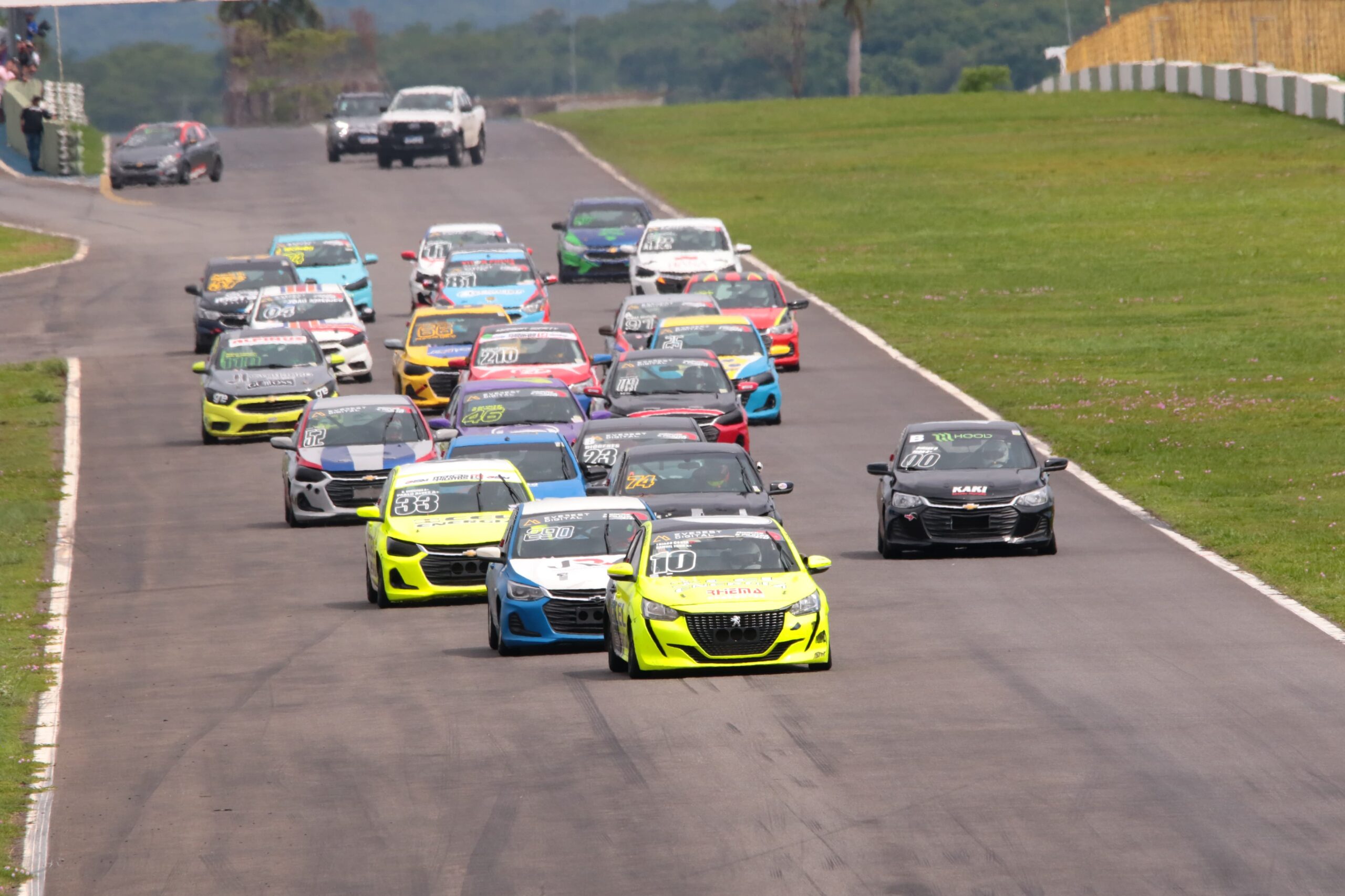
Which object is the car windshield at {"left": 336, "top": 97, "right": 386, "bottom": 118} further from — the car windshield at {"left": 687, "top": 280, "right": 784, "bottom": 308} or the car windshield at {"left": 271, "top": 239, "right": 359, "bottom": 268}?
the car windshield at {"left": 687, "top": 280, "right": 784, "bottom": 308}

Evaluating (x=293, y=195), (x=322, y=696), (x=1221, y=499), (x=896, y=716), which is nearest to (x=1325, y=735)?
(x=896, y=716)

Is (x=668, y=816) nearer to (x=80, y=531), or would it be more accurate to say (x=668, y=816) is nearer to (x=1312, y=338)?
(x=80, y=531)

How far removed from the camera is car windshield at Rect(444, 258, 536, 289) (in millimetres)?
A: 46094

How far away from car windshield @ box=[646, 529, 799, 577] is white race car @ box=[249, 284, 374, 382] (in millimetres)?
22193

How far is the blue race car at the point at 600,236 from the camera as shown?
5469cm

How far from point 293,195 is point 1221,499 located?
46522 millimetres

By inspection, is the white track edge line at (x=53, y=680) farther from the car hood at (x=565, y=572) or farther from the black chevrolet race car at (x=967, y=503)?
the black chevrolet race car at (x=967, y=503)

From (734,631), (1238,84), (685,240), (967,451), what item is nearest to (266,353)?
(685,240)

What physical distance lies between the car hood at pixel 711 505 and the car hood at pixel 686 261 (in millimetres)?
22713

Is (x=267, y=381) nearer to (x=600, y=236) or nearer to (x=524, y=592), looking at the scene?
(x=524, y=592)

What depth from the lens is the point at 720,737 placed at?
1717 cm

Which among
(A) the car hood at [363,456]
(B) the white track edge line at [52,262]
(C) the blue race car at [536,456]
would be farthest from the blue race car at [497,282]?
(B) the white track edge line at [52,262]

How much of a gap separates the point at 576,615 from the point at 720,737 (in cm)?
463

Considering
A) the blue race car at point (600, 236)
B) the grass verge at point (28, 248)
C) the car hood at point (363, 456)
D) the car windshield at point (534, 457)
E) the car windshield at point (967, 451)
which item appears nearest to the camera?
the car windshield at point (967, 451)
